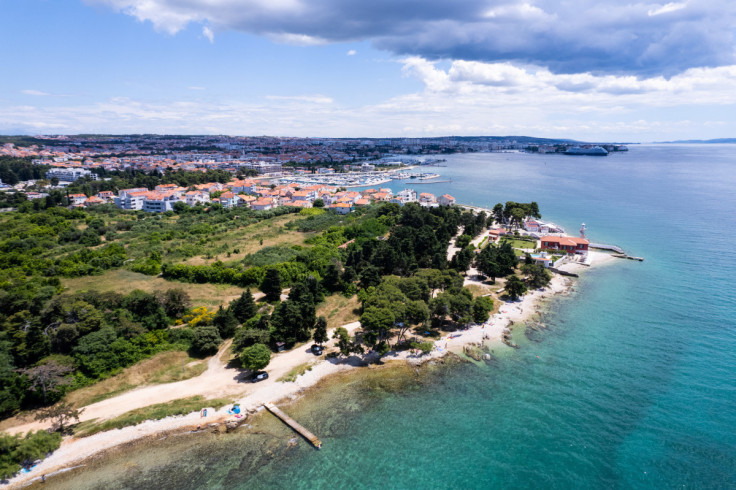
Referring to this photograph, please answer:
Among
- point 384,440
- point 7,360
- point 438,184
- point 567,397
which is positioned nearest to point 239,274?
point 7,360

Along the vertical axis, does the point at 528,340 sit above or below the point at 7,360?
below

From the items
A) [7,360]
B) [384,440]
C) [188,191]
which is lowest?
[384,440]

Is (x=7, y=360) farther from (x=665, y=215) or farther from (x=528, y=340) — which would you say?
(x=665, y=215)

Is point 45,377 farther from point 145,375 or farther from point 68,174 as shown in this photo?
point 68,174

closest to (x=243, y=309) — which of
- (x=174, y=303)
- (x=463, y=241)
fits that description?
(x=174, y=303)

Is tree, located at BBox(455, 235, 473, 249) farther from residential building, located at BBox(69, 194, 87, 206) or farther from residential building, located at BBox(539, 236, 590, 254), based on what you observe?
residential building, located at BBox(69, 194, 87, 206)

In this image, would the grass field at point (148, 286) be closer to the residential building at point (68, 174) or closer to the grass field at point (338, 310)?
the grass field at point (338, 310)

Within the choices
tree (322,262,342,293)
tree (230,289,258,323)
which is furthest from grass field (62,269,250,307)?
tree (322,262,342,293)
